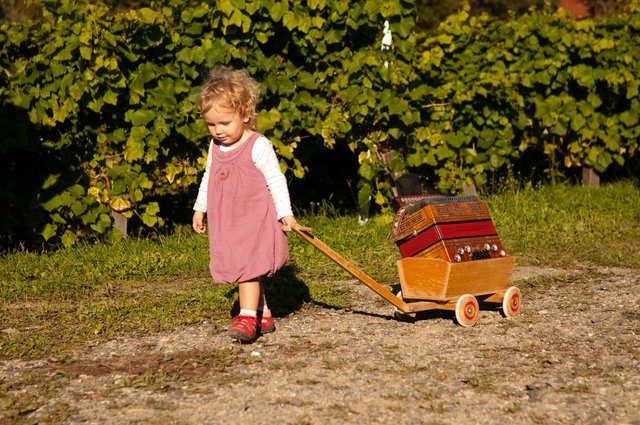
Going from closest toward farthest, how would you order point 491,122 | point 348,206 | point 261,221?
point 261,221, point 491,122, point 348,206

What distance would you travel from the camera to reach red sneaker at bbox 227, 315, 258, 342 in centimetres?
494

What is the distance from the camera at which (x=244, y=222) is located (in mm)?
5105

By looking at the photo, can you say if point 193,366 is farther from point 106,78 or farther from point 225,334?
point 106,78

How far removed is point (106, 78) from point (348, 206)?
3548 millimetres

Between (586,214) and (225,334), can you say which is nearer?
(225,334)

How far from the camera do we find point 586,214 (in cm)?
877

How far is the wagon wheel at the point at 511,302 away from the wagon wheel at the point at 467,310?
21 centimetres

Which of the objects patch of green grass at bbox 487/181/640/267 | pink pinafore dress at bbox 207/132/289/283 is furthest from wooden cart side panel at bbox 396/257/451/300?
patch of green grass at bbox 487/181/640/267

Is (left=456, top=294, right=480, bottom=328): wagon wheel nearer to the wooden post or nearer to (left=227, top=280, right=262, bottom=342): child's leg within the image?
(left=227, top=280, right=262, bottom=342): child's leg

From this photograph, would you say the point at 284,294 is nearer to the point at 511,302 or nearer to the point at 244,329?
the point at 244,329

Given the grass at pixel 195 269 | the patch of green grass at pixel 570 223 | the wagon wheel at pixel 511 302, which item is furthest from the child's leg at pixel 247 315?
the patch of green grass at pixel 570 223

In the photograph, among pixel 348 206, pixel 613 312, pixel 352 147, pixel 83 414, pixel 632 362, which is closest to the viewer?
pixel 83 414

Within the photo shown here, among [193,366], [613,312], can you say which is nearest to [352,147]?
[613,312]

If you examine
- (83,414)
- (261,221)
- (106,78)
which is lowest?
(83,414)
